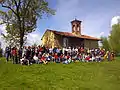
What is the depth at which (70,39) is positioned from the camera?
58.6 m

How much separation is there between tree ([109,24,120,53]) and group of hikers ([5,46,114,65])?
3474cm

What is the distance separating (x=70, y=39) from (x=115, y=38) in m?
21.5

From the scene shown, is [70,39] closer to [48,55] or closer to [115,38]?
[115,38]

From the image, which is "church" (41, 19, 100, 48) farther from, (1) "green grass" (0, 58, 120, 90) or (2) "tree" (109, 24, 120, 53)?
(1) "green grass" (0, 58, 120, 90)

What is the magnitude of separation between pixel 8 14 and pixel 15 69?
2885cm

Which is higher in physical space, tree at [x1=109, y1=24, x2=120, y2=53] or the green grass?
tree at [x1=109, y1=24, x2=120, y2=53]

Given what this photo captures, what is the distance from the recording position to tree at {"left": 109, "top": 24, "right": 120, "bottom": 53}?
74.6m

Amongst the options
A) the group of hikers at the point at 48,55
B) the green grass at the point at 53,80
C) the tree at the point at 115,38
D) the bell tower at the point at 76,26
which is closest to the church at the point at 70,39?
the bell tower at the point at 76,26

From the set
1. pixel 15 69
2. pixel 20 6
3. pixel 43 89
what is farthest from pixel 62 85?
pixel 20 6

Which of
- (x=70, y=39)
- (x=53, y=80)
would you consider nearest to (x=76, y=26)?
(x=70, y=39)

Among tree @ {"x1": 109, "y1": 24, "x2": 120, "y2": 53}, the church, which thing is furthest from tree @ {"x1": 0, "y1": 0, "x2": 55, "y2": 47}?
tree @ {"x1": 109, "y1": 24, "x2": 120, "y2": 53}

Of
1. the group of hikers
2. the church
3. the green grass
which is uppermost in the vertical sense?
the church

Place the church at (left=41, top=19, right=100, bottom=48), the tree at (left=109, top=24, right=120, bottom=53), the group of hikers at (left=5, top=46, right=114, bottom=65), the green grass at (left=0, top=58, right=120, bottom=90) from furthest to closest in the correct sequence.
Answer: the tree at (left=109, top=24, right=120, bottom=53), the church at (left=41, top=19, right=100, bottom=48), the group of hikers at (left=5, top=46, right=114, bottom=65), the green grass at (left=0, top=58, right=120, bottom=90)

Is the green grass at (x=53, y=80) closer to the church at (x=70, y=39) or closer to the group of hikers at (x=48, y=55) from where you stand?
the group of hikers at (x=48, y=55)
